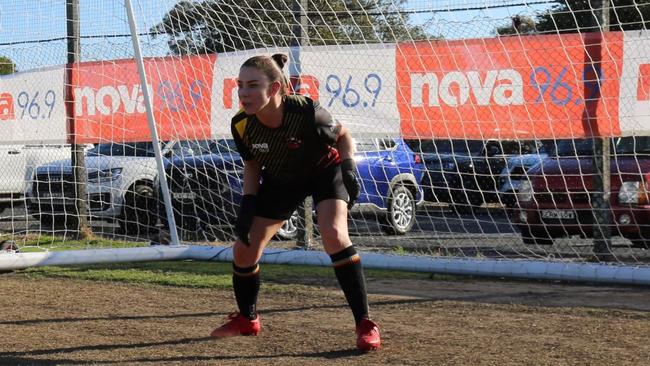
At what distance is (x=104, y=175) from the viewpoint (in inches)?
555

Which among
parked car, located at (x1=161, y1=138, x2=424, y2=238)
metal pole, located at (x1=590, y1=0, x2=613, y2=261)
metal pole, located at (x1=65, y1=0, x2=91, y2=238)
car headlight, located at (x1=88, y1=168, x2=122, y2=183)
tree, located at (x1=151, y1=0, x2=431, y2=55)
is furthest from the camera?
car headlight, located at (x1=88, y1=168, x2=122, y2=183)

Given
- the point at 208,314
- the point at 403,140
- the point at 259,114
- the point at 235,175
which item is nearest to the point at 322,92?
the point at 403,140

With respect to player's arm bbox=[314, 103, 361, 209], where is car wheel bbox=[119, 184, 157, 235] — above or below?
above

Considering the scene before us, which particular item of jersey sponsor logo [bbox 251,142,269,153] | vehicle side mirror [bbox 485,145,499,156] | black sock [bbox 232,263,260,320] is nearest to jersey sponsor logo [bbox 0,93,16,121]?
vehicle side mirror [bbox 485,145,499,156]

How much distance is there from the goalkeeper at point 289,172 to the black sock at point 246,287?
0.01 meters

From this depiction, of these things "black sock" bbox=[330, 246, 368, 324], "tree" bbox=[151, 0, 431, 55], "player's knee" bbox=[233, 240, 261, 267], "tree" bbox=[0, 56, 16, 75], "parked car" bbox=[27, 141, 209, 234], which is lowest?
"black sock" bbox=[330, 246, 368, 324]

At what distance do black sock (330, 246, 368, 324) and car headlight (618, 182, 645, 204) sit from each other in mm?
5209

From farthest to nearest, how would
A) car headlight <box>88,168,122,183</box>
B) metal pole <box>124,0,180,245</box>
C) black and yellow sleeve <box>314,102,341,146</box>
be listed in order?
car headlight <box>88,168,122,183</box> < metal pole <box>124,0,180,245</box> < black and yellow sleeve <box>314,102,341,146</box>

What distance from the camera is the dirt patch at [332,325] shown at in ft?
19.7

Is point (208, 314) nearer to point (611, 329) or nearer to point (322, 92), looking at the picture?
point (611, 329)

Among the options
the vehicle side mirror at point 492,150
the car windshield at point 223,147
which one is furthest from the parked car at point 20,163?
the vehicle side mirror at point 492,150

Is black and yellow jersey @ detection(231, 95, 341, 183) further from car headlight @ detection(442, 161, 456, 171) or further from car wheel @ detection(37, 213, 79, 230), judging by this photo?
car wheel @ detection(37, 213, 79, 230)

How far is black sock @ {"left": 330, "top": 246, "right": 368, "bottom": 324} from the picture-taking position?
20.3 feet

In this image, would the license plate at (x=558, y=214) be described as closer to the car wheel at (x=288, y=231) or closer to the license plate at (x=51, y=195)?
the car wheel at (x=288, y=231)
